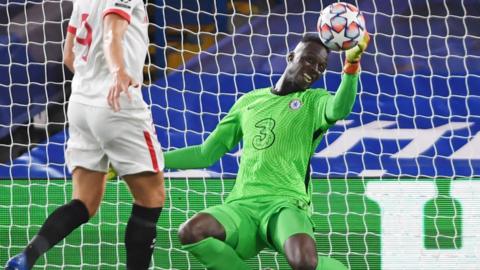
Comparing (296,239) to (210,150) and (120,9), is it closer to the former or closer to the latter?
(210,150)

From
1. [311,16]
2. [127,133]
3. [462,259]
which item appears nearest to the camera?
[127,133]

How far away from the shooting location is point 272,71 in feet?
21.8

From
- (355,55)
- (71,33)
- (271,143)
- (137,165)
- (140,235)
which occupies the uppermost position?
(71,33)

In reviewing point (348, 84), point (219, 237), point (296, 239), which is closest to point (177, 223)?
point (219, 237)

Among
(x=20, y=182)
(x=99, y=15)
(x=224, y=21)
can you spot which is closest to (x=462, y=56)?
(x=224, y=21)

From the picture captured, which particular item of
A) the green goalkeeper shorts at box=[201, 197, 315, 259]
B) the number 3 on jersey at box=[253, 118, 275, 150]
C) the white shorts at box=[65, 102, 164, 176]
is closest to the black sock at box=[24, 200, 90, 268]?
the white shorts at box=[65, 102, 164, 176]

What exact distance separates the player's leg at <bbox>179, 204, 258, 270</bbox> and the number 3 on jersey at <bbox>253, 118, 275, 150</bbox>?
302 mm

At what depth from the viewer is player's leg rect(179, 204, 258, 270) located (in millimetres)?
4719

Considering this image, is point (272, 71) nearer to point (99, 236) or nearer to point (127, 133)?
point (99, 236)

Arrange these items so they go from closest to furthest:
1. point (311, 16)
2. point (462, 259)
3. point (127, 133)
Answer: point (127, 133)
point (462, 259)
point (311, 16)

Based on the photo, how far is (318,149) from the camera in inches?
257

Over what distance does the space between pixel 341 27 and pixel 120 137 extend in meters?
0.99

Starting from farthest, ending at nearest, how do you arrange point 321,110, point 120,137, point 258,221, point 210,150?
point 210,150
point 321,110
point 258,221
point 120,137

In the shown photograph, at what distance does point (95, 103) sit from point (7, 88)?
2647 millimetres
